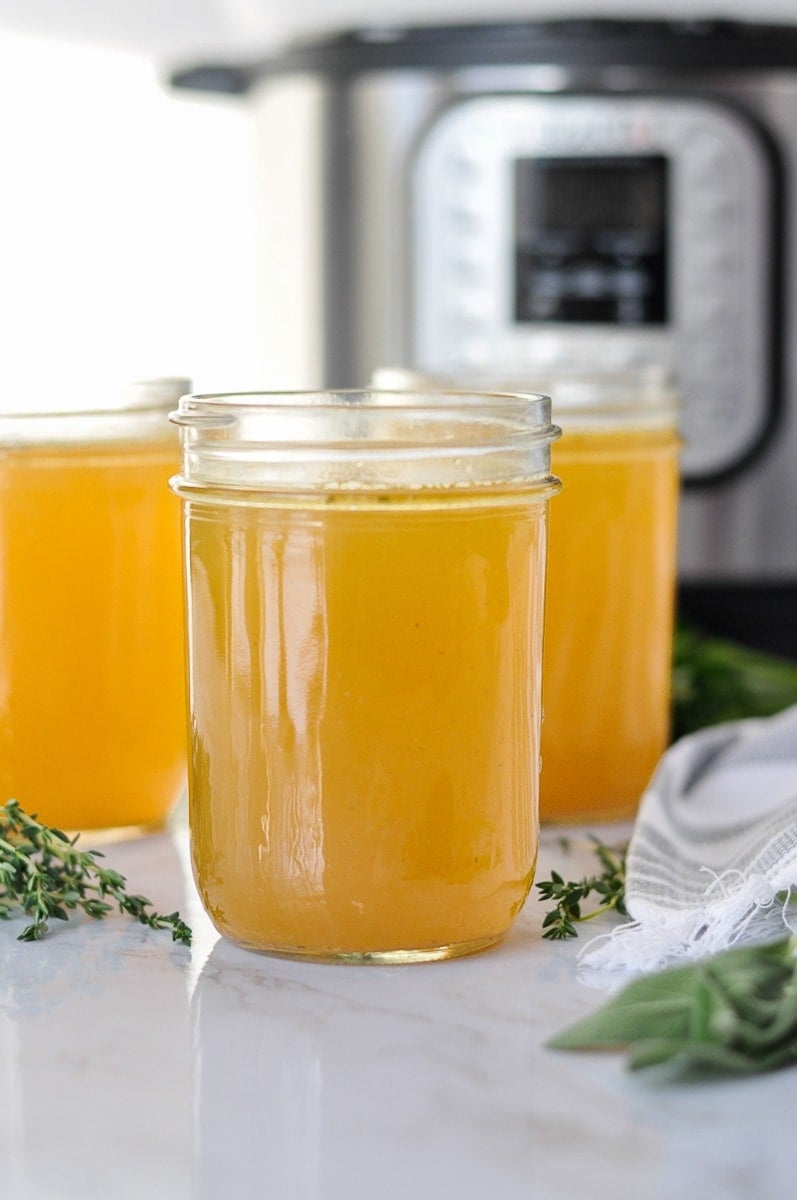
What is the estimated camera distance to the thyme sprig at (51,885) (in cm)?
64

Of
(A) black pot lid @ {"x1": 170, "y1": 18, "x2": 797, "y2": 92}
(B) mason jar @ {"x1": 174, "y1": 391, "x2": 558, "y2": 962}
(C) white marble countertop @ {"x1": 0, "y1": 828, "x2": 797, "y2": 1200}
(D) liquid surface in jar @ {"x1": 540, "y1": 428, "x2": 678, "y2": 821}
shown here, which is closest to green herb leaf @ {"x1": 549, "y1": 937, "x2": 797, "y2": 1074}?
(C) white marble countertop @ {"x1": 0, "y1": 828, "x2": 797, "y2": 1200}

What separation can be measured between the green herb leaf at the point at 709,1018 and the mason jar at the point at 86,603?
346 millimetres

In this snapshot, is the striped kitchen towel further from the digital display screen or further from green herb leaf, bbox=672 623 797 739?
the digital display screen

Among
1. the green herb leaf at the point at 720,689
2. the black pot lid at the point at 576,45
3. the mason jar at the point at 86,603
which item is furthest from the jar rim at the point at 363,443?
the black pot lid at the point at 576,45

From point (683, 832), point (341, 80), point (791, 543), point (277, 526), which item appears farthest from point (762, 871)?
point (341, 80)

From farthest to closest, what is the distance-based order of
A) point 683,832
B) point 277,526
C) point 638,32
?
point 638,32 → point 683,832 → point 277,526

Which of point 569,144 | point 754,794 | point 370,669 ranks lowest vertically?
point 754,794

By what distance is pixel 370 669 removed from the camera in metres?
0.59

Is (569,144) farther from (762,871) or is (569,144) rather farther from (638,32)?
(762,871)

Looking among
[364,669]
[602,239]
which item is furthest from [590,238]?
[364,669]

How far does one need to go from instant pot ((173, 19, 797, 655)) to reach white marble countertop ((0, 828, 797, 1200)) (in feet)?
2.14

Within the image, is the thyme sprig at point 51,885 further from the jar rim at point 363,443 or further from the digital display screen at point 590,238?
the digital display screen at point 590,238

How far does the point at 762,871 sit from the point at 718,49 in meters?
0.75

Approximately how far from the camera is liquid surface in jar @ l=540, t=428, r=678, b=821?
840 mm
